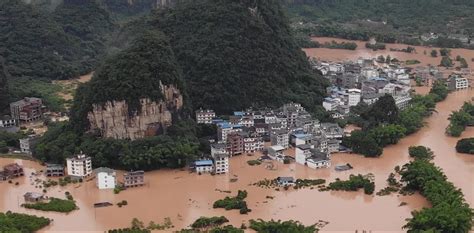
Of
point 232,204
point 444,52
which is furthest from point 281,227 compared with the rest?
point 444,52

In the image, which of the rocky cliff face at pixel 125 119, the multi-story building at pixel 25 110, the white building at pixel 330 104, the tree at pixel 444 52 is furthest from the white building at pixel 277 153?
the tree at pixel 444 52

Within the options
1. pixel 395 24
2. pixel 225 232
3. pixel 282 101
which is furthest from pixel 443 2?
pixel 225 232

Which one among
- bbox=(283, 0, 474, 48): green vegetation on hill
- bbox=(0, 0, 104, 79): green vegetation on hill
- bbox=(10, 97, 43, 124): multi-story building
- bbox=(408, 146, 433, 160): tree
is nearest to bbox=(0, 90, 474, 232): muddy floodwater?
bbox=(408, 146, 433, 160): tree

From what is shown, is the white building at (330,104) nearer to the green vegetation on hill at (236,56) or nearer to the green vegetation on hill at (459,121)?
the green vegetation on hill at (236,56)

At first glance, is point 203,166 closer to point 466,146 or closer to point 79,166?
point 79,166

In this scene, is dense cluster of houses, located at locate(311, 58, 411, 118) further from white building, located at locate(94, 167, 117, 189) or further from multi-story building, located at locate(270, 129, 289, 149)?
white building, located at locate(94, 167, 117, 189)
